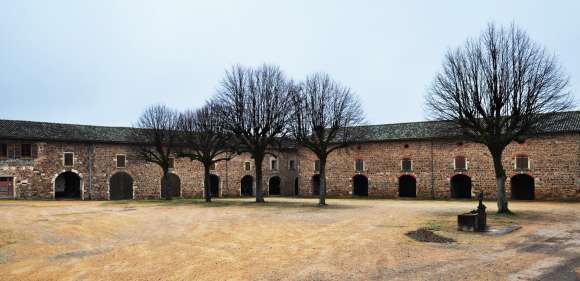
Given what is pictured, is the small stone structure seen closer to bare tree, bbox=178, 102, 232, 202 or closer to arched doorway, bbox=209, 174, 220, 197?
bare tree, bbox=178, 102, 232, 202

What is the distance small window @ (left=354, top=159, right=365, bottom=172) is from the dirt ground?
76.5 ft

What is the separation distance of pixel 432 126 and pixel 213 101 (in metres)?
19.4

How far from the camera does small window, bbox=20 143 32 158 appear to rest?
3581cm

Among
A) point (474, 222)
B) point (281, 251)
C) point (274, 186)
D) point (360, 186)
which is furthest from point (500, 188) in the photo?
point (274, 186)

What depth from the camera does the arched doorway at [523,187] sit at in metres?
36.2

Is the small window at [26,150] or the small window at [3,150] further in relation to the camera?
the small window at [26,150]

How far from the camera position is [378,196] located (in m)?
40.8

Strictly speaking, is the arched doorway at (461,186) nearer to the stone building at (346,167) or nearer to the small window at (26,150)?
the stone building at (346,167)

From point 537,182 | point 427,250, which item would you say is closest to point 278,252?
point 427,250

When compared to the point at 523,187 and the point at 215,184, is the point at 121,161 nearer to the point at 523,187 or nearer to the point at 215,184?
the point at 215,184

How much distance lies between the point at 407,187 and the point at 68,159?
98.4 ft

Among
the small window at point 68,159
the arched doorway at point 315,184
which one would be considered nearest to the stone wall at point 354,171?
the small window at point 68,159

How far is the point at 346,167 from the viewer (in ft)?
140

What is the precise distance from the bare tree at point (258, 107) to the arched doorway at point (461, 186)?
55.2ft
